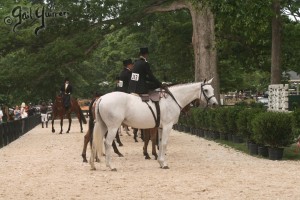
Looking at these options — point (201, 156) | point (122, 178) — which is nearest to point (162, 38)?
point (201, 156)

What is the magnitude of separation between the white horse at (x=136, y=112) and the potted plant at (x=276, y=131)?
64.8 inches

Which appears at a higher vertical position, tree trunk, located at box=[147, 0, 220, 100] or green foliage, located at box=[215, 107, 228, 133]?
tree trunk, located at box=[147, 0, 220, 100]

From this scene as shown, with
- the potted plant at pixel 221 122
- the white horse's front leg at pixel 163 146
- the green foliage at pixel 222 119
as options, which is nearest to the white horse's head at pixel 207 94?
the white horse's front leg at pixel 163 146

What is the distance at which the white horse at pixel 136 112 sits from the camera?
544 inches

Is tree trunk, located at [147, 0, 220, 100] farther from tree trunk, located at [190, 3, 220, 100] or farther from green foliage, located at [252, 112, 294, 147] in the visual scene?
green foliage, located at [252, 112, 294, 147]

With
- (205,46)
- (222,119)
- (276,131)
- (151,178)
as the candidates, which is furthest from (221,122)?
(151,178)

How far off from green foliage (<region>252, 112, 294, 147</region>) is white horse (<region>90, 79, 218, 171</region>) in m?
1.63

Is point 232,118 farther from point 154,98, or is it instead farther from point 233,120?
point 154,98

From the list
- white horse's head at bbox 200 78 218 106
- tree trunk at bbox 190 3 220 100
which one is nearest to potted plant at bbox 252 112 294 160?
white horse's head at bbox 200 78 218 106

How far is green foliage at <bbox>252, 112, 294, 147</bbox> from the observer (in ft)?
51.7

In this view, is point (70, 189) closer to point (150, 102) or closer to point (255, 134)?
point (150, 102)

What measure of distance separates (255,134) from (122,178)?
5783 millimetres

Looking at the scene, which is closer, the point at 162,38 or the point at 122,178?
the point at 122,178

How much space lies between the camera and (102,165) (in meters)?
15.0
